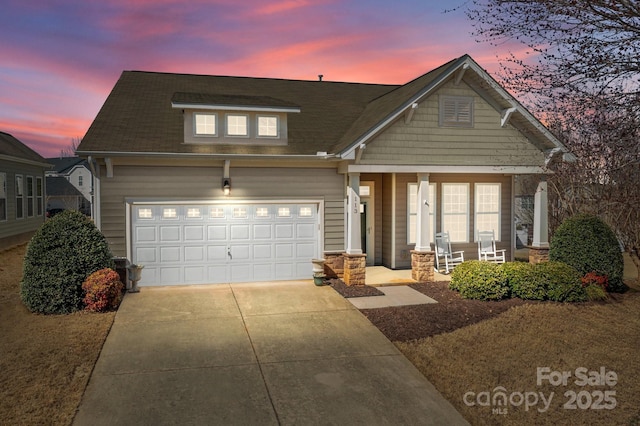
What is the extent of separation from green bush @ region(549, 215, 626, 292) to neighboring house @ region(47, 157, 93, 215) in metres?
40.9

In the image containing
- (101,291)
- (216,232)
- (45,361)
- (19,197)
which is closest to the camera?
(45,361)

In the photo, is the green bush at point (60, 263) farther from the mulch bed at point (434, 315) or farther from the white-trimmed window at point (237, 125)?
the mulch bed at point (434, 315)

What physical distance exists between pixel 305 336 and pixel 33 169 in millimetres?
24621

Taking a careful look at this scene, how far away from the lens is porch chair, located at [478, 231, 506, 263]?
54.0 ft

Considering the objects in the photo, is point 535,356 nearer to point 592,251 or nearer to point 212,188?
point 592,251

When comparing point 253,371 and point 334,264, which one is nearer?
point 253,371

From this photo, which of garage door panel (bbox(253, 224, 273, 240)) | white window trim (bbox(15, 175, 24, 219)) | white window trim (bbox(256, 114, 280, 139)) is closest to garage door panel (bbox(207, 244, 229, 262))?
garage door panel (bbox(253, 224, 273, 240))

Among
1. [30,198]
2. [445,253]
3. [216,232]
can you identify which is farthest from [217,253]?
[30,198]

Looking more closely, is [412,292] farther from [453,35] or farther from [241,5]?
[241,5]

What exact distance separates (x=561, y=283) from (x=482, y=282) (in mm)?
1855

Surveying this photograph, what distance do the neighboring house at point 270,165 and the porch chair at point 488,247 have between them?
9.38 ft

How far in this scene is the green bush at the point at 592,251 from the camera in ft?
42.3

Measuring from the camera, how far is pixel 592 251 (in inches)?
510

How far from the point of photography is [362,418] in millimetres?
6203
